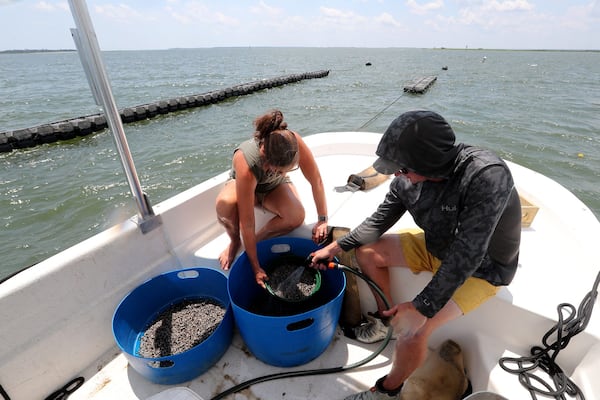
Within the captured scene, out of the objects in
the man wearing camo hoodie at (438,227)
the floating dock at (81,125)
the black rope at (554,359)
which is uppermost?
the man wearing camo hoodie at (438,227)

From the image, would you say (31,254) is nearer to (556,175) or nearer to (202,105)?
(556,175)

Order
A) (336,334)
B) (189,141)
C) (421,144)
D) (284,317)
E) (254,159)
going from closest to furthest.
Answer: (421,144) → (284,317) → (254,159) → (336,334) → (189,141)

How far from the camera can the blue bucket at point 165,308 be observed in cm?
142

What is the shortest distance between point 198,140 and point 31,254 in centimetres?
554

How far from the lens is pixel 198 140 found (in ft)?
29.5

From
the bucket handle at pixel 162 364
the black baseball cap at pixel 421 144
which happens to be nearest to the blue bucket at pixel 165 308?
the bucket handle at pixel 162 364

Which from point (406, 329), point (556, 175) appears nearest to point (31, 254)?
point (406, 329)

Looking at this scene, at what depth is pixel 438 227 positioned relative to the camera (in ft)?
4.13

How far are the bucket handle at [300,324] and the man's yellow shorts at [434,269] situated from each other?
21.9 inches

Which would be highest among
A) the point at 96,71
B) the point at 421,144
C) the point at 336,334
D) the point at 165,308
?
the point at 96,71

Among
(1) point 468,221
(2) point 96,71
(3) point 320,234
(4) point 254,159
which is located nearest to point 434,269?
(1) point 468,221

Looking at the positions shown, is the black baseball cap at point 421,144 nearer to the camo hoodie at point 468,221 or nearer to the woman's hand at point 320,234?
the camo hoodie at point 468,221

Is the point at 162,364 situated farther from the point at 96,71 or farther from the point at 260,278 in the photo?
the point at 96,71

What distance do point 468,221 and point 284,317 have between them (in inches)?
32.8
